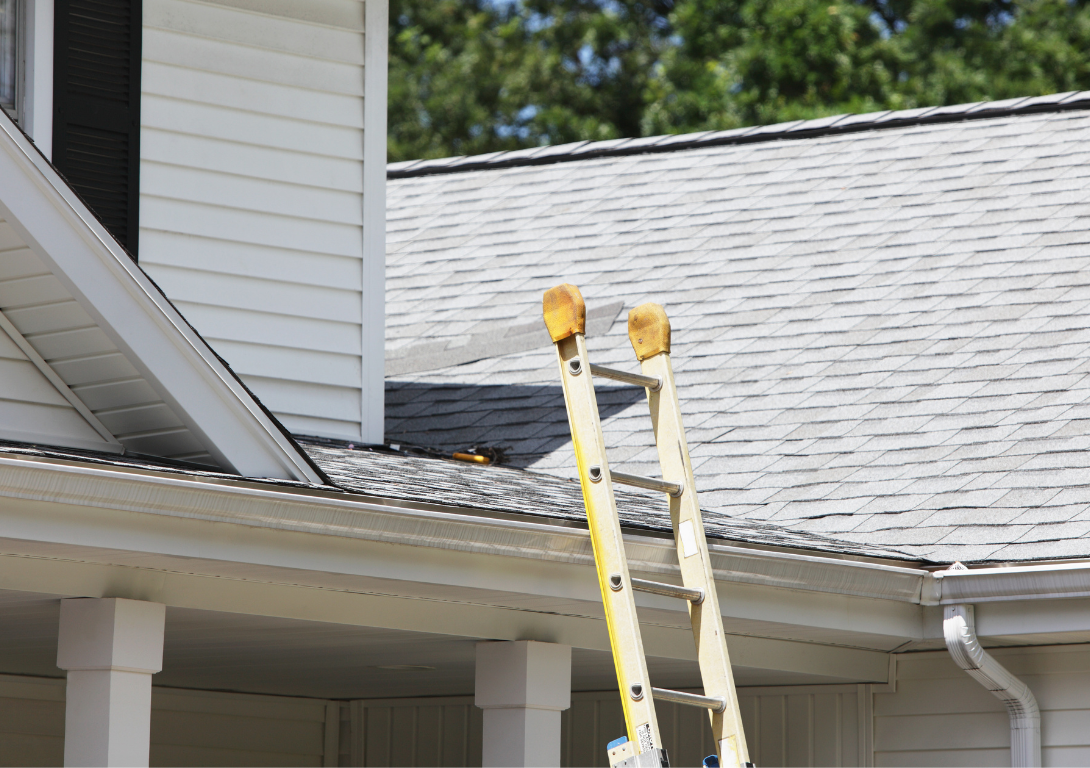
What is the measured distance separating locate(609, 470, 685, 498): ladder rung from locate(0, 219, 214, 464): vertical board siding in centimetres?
144

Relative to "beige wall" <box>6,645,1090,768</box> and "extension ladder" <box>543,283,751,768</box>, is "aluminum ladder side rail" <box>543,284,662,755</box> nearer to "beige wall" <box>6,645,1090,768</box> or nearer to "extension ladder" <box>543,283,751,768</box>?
"extension ladder" <box>543,283,751,768</box>

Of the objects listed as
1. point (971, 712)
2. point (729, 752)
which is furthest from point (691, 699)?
point (971, 712)

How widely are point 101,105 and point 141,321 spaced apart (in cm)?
235

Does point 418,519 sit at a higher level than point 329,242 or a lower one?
lower

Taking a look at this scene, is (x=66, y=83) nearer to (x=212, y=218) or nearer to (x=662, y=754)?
(x=212, y=218)

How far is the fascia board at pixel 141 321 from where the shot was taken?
5426 millimetres

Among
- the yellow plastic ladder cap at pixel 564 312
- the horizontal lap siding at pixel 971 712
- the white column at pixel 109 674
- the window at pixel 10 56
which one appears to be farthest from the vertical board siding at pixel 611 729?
the window at pixel 10 56

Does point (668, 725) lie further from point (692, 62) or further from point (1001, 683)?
point (692, 62)

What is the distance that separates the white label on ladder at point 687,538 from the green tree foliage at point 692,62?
1831 cm

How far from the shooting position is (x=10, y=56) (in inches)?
287

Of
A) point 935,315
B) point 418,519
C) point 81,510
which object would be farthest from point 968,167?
point 81,510

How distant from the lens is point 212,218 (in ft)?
25.6

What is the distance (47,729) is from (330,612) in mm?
3304

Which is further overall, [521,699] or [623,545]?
[521,699]
